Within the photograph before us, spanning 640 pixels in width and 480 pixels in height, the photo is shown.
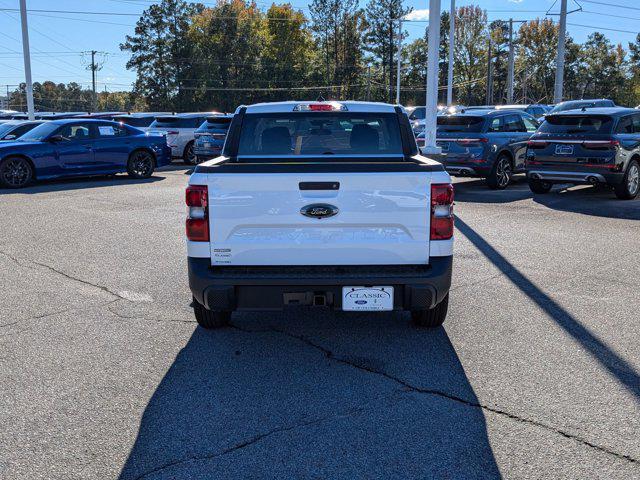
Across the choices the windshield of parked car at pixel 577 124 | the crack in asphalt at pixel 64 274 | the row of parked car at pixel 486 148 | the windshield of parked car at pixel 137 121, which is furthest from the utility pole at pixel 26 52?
the windshield of parked car at pixel 577 124

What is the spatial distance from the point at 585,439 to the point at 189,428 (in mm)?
2151

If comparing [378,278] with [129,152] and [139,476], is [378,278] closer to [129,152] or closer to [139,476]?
[139,476]

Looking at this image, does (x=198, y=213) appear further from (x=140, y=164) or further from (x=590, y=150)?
(x=140, y=164)

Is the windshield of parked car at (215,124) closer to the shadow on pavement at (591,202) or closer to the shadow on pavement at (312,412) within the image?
the shadow on pavement at (591,202)

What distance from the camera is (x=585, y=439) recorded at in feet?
11.3

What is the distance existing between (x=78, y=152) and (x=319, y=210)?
13.1m

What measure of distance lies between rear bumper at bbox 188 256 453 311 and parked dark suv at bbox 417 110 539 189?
9.73m

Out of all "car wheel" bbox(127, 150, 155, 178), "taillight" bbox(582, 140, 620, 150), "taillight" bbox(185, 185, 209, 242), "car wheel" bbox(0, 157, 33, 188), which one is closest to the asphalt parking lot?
"taillight" bbox(185, 185, 209, 242)

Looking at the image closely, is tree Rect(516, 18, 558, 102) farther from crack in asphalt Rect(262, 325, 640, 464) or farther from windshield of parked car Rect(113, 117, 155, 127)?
crack in asphalt Rect(262, 325, 640, 464)

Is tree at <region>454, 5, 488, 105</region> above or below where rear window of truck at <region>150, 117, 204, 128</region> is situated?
above

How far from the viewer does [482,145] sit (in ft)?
45.5

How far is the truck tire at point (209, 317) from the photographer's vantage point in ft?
16.8

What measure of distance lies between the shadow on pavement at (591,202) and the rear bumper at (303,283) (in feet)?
25.0

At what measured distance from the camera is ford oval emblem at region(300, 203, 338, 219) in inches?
171
